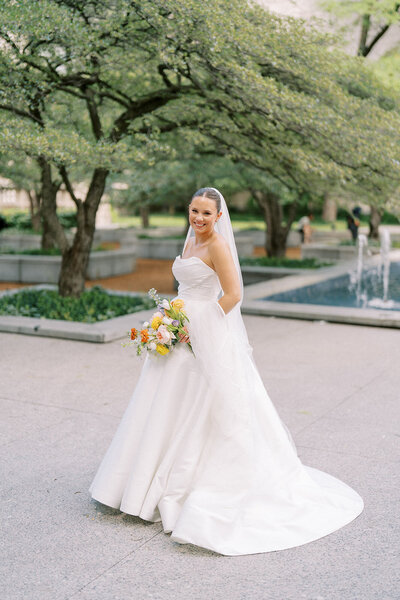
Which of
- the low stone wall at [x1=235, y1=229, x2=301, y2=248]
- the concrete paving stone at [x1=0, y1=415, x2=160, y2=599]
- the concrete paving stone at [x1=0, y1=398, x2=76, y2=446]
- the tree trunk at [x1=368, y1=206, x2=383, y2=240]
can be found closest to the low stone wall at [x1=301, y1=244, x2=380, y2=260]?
the tree trunk at [x1=368, y1=206, x2=383, y2=240]

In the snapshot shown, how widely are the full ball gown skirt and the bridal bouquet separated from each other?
57mm

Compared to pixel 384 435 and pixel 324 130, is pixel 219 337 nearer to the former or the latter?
pixel 384 435

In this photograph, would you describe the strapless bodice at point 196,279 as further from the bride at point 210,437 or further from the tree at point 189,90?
the tree at point 189,90

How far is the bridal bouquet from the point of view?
4.46 metres

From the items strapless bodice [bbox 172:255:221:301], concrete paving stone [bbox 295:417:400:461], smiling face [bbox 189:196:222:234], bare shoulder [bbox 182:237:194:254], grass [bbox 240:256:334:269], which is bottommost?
concrete paving stone [bbox 295:417:400:461]

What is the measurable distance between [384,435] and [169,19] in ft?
20.0

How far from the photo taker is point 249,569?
392cm

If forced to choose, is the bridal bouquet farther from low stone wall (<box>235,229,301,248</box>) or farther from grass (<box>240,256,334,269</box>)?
low stone wall (<box>235,229,301,248</box>)

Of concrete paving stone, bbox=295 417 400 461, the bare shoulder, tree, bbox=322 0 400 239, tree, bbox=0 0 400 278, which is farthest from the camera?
tree, bbox=322 0 400 239

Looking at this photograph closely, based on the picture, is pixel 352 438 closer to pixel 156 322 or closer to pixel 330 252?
pixel 156 322

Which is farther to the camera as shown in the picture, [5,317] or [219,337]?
[5,317]

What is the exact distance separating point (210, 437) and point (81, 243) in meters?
8.83

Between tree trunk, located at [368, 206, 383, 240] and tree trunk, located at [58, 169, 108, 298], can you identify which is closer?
tree trunk, located at [58, 169, 108, 298]

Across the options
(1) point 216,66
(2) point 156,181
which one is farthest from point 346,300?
(2) point 156,181
